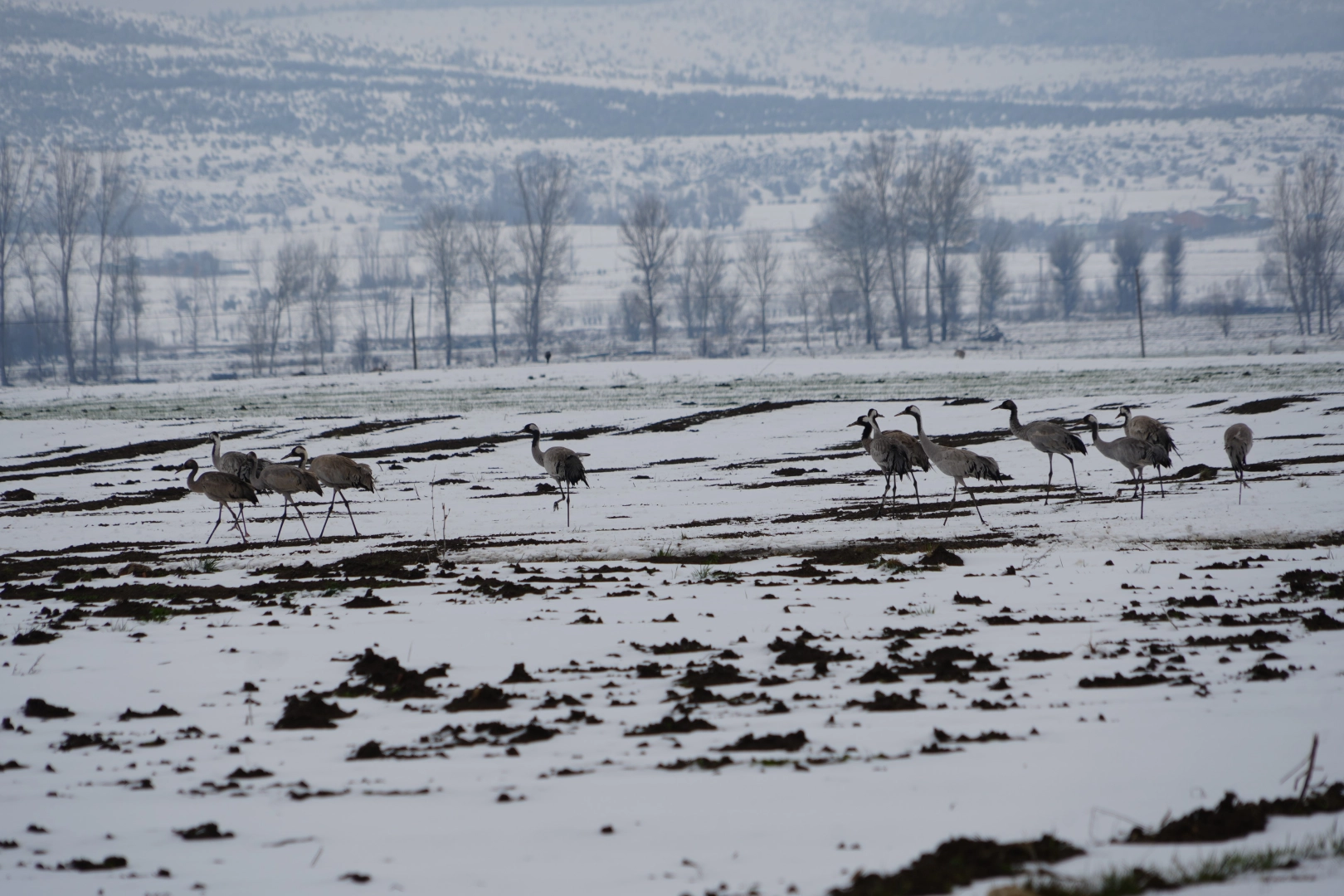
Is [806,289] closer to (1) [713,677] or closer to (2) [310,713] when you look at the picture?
(1) [713,677]

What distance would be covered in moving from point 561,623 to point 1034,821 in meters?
5.80

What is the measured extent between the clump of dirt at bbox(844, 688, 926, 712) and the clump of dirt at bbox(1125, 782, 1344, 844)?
2.28m

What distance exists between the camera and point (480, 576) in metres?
13.2

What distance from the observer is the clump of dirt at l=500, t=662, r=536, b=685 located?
28.6ft

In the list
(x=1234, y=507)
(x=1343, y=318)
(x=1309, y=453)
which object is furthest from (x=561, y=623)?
(x=1343, y=318)

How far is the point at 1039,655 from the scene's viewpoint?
886 cm

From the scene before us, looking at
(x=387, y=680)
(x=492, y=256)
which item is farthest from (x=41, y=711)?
(x=492, y=256)

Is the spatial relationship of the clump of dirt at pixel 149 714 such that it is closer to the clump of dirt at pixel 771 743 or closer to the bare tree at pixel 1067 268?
the clump of dirt at pixel 771 743

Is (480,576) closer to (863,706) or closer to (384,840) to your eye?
(863,706)

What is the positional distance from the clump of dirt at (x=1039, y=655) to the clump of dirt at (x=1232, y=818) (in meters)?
3.28

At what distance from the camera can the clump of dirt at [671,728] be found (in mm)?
7180

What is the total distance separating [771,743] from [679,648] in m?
2.93

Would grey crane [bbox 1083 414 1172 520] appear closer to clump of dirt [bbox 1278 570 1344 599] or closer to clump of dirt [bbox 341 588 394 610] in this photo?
clump of dirt [bbox 1278 570 1344 599]

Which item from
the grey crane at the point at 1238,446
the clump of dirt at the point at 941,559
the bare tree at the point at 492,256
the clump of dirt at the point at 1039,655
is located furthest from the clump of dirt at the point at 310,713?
the bare tree at the point at 492,256
